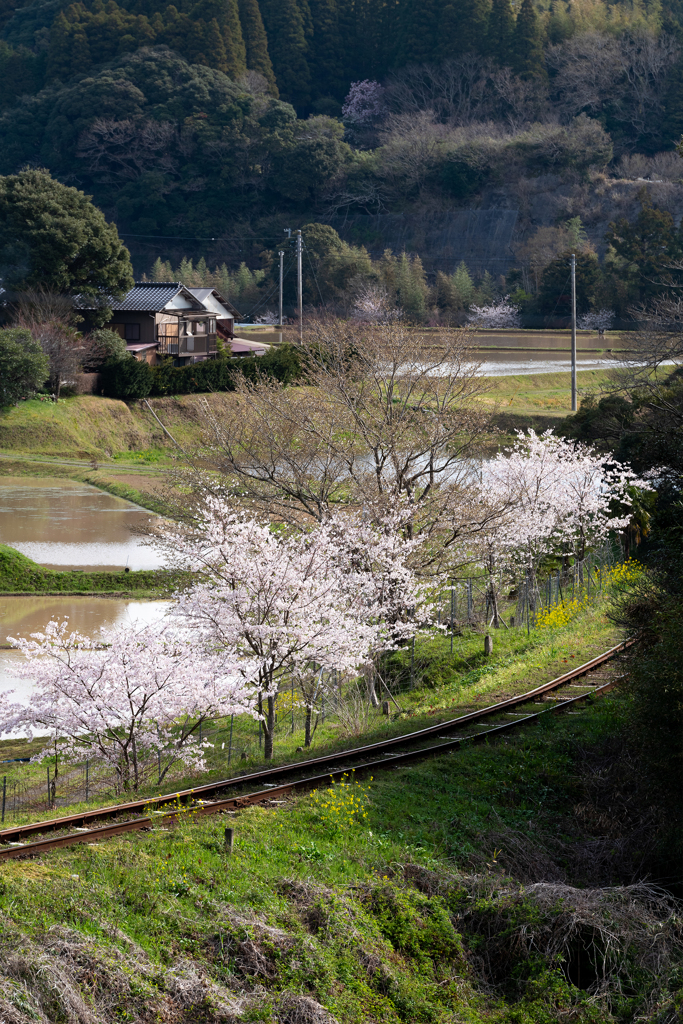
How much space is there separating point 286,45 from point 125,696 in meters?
104

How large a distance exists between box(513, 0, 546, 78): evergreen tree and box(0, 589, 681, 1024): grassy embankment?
95163mm

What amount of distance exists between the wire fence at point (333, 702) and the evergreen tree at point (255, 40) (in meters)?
87.8

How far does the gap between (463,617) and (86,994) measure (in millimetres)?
14593

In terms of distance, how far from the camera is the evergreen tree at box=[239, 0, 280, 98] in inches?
3848

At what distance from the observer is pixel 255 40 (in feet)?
322

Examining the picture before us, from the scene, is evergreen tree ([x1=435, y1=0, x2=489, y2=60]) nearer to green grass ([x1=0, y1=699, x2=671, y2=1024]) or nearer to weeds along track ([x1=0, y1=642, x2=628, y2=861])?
weeds along track ([x1=0, y1=642, x2=628, y2=861])

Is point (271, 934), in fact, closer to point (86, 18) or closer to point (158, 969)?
point (158, 969)

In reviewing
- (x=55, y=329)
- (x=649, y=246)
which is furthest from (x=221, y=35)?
(x=55, y=329)

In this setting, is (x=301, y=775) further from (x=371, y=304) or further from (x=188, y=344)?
(x=371, y=304)

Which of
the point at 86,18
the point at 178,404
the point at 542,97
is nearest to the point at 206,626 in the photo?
the point at 178,404

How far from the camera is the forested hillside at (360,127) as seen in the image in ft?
258

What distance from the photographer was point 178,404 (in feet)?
144

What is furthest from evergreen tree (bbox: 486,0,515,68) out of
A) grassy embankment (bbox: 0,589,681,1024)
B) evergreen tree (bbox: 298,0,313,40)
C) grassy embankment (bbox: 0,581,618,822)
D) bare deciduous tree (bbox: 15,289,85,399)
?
grassy embankment (bbox: 0,589,681,1024)

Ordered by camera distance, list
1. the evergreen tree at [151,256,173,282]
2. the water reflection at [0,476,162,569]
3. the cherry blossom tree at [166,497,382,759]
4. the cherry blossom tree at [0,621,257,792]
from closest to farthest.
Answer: the cherry blossom tree at [0,621,257,792], the cherry blossom tree at [166,497,382,759], the water reflection at [0,476,162,569], the evergreen tree at [151,256,173,282]
